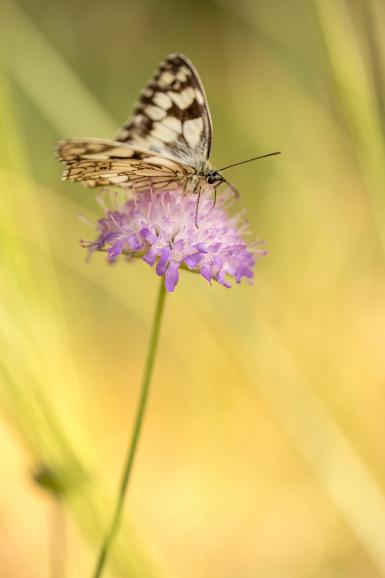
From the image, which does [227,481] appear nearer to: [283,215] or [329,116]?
[283,215]

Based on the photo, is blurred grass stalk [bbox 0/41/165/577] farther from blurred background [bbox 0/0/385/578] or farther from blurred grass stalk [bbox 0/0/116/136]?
blurred grass stalk [bbox 0/0/116/136]

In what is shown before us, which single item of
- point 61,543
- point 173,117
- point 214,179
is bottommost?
point 61,543

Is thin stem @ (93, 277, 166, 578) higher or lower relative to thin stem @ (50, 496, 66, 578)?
higher

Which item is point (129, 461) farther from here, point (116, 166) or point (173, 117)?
point (173, 117)

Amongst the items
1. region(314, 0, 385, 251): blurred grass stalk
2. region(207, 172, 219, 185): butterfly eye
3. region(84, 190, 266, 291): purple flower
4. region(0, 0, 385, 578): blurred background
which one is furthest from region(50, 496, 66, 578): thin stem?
region(314, 0, 385, 251): blurred grass stalk

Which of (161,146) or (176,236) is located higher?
(161,146)

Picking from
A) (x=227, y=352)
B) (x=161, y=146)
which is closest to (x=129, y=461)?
(x=161, y=146)

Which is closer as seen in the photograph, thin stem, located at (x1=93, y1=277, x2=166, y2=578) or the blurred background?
thin stem, located at (x1=93, y1=277, x2=166, y2=578)
